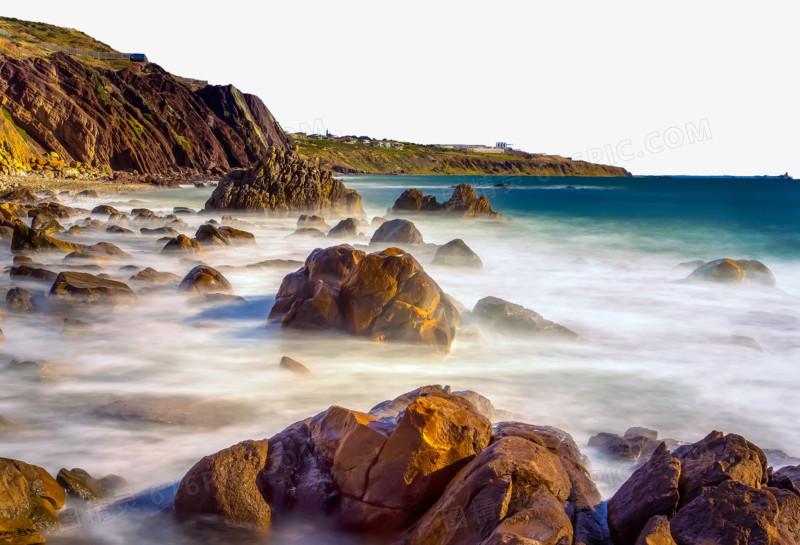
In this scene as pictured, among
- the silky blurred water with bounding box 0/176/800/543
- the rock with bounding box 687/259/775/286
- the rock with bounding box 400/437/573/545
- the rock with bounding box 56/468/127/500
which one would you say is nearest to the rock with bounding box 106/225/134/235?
the silky blurred water with bounding box 0/176/800/543

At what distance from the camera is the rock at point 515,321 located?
1062 cm

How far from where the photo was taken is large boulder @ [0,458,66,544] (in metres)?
4.04

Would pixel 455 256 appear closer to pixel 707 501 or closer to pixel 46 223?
pixel 46 223

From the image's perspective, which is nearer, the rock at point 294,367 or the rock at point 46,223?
the rock at point 294,367

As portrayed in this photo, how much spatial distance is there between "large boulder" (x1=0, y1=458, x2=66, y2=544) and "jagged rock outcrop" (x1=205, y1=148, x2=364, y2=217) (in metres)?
32.1

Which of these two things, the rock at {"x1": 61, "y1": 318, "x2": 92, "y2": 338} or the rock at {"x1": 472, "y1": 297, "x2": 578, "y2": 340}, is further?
the rock at {"x1": 472, "y1": 297, "x2": 578, "y2": 340}

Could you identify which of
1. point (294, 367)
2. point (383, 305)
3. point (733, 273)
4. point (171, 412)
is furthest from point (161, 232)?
point (733, 273)

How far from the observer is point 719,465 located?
4.14 metres

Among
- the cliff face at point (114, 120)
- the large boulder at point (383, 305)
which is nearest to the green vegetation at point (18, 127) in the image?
the cliff face at point (114, 120)

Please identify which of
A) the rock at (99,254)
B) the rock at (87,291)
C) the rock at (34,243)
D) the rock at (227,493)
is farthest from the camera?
the rock at (34,243)

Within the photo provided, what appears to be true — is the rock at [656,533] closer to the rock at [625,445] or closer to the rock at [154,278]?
the rock at [625,445]

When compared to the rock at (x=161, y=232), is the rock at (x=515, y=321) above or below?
below

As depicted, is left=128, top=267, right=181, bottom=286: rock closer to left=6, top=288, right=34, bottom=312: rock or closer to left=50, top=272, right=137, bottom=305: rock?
left=50, top=272, right=137, bottom=305: rock

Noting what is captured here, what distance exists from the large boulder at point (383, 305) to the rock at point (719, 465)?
4.99m
